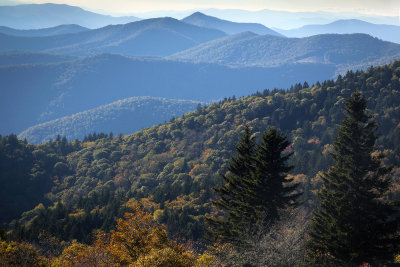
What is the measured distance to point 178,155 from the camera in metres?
139

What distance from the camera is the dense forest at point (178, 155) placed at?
90.4 meters

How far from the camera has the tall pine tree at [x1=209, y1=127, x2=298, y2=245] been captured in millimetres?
29938

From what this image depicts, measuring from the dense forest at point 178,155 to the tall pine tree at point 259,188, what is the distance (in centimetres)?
4618

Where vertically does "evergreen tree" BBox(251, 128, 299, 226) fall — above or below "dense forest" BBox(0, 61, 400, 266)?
above

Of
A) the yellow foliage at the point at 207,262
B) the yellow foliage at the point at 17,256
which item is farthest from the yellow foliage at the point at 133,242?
the yellow foliage at the point at 17,256

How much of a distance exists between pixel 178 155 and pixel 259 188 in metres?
109

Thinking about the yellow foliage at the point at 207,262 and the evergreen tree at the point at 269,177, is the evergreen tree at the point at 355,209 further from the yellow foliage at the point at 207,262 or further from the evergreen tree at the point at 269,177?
the yellow foliage at the point at 207,262

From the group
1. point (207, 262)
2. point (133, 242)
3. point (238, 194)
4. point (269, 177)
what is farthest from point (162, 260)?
point (238, 194)

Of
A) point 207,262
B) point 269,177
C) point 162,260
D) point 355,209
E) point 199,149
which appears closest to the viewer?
point 162,260

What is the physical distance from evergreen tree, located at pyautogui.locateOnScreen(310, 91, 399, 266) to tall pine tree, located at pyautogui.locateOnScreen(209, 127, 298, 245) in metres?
3.95

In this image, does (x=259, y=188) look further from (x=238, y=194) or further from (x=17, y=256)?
(x=17, y=256)

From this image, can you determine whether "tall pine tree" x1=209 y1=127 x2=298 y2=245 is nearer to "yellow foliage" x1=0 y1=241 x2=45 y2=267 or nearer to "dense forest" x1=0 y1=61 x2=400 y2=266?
"yellow foliage" x1=0 y1=241 x2=45 y2=267

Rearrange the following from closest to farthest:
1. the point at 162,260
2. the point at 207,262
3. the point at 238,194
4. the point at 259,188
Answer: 1. the point at 162,260
2. the point at 207,262
3. the point at 259,188
4. the point at 238,194

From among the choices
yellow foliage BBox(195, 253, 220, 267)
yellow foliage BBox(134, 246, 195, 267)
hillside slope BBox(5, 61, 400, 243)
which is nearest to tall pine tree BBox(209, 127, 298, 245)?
yellow foliage BBox(195, 253, 220, 267)
